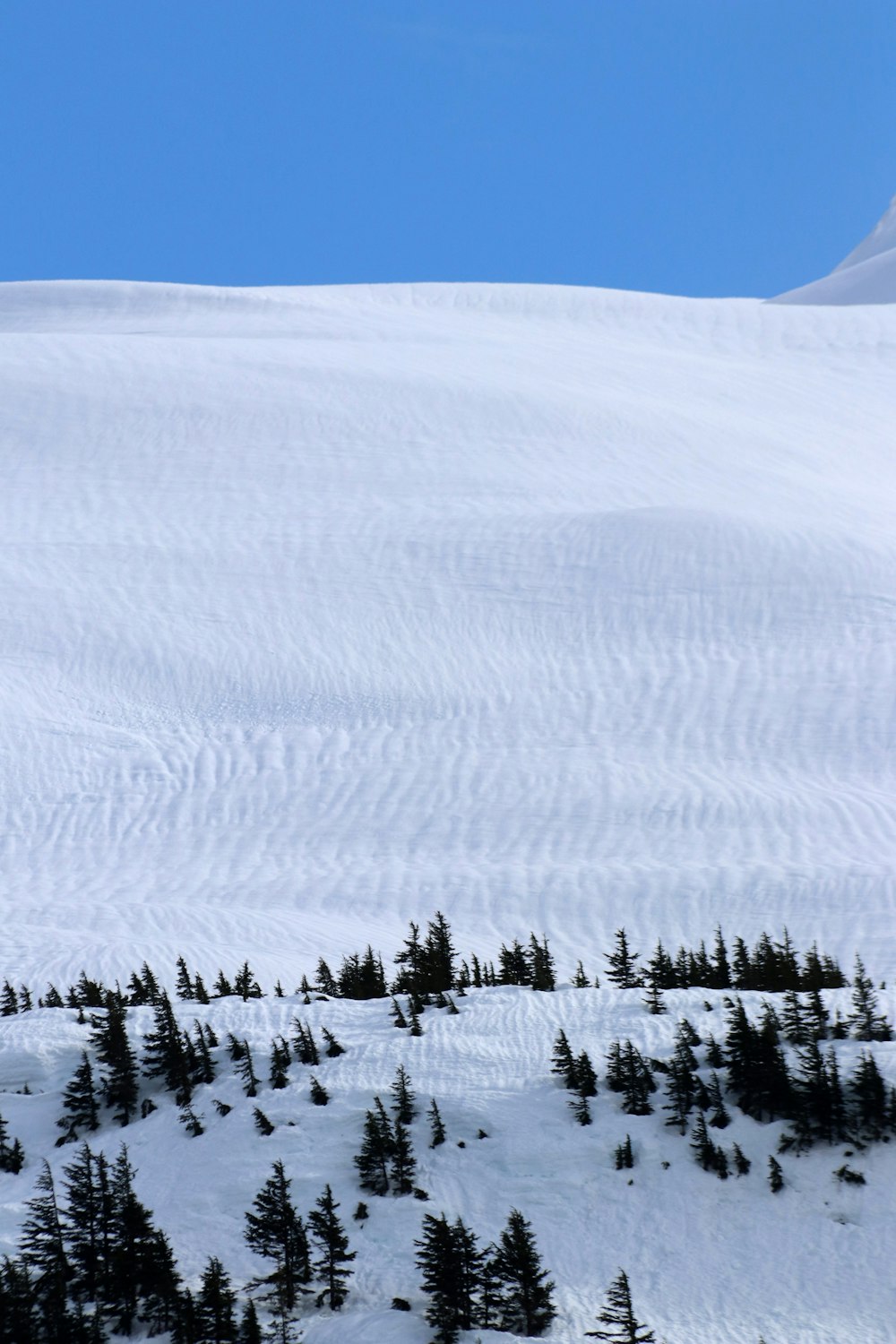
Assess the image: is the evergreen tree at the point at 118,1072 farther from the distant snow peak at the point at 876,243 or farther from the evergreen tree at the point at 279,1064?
the distant snow peak at the point at 876,243

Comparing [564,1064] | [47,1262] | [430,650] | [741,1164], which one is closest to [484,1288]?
[741,1164]

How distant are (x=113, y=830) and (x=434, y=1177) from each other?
69.8 ft

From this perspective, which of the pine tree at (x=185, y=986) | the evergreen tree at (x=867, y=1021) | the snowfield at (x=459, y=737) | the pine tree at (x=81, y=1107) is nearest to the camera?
the snowfield at (x=459, y=737)

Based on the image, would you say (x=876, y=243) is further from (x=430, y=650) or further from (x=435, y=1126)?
(x=435, y=1126)

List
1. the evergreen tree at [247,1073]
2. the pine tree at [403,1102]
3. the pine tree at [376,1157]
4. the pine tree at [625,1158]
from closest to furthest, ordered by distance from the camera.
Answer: the pine tree at [625,1158], the pine tree at [376,1157], the pine tree at [403,1102], the evergreen tree at [247,1073]

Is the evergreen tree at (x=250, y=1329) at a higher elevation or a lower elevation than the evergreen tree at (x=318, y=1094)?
lower

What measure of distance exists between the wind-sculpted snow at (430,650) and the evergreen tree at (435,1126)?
11.2 meters

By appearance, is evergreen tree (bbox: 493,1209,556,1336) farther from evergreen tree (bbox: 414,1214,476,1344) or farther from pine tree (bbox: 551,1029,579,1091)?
pine tree (bbox: 551,1029,579,1091)

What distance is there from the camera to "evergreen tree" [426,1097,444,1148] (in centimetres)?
1611

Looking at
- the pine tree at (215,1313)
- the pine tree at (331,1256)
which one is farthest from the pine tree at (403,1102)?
the pine tree at (215,1313)

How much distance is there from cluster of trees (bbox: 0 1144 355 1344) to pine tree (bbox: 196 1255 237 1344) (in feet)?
0.04

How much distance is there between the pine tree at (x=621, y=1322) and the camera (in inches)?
489

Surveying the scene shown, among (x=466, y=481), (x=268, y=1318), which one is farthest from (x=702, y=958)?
(x=466, y=481)

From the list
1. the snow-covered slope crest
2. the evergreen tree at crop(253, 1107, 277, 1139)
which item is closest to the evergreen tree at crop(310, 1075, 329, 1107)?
the evergreen tree at crop(253, 1107, 277, 1139)
